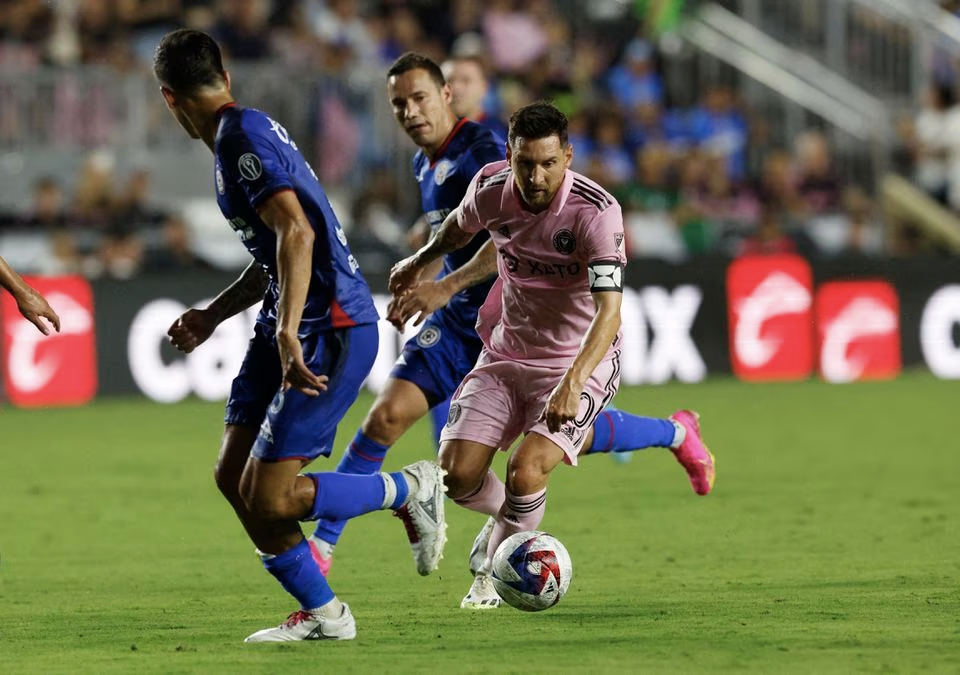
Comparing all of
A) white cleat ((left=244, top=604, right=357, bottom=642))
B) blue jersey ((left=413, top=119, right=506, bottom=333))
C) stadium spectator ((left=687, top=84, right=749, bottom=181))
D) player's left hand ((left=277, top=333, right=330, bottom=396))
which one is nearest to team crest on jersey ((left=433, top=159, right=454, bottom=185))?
blue jersey ((left=413, top=119, right=506, bottom=333))

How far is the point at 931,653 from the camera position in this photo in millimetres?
5695

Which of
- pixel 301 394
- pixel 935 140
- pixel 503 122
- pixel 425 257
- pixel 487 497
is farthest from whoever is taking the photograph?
pixel 935 140

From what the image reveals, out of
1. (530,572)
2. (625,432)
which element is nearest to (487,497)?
(530,572)

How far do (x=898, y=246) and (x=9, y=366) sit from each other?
37.2 feet

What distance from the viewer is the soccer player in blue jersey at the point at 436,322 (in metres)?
7.84

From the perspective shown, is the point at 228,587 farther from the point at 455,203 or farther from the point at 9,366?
the point at 9,366

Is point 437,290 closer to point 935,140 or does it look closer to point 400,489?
point 400,489

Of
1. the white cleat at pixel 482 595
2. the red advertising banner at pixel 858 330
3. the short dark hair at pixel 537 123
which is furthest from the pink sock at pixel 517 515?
the red advertising banner at pixel 858 330

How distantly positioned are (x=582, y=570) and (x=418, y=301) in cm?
150

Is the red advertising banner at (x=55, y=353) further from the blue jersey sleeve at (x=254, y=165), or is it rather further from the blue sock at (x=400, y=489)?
the blue jersey sleeve at (x=254, y=165)

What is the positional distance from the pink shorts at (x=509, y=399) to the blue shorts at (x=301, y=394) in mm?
756

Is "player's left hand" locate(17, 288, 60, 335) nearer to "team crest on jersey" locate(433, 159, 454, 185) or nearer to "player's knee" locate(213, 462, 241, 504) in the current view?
"player's knee" locate(213, 462, 241, 504)

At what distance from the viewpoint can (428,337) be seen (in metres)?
8.11

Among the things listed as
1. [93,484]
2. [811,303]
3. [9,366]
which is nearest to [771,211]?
[811,303]
